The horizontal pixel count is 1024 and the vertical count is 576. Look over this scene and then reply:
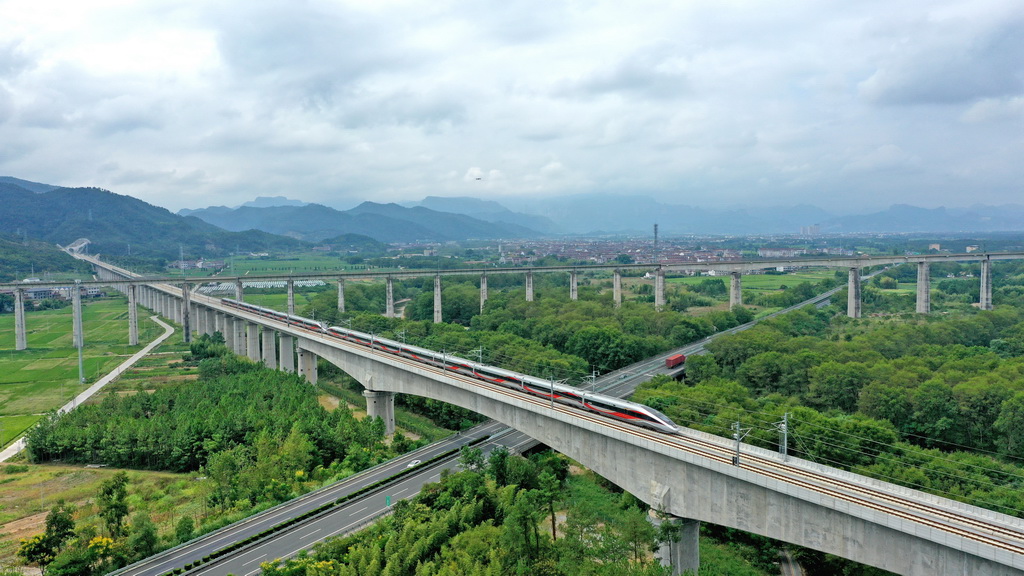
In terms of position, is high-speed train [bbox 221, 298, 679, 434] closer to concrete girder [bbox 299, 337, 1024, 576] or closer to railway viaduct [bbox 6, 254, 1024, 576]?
railway viaduct [bbox 6, 254, 1024, 576]

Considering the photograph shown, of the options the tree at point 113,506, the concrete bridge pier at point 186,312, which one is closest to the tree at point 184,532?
the tree at point 113,506

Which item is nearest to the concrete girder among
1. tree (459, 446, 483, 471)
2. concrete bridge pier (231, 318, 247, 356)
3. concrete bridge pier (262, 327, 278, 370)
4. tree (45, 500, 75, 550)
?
tree (459, 446, 483, 471)

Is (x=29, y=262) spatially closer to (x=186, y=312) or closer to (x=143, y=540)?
(x=186, y=312)

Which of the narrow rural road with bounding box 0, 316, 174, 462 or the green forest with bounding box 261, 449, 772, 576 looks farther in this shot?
the narrow rural road with bounding box 0, 316, 174, 462

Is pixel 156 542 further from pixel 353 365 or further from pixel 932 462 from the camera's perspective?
pixel 932 462

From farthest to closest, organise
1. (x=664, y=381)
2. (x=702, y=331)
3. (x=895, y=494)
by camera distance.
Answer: (x=702, y=331)
(x=664, y=381)
(x=895, y=494)

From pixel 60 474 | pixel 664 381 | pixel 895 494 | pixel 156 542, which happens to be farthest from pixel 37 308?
pixel 895 494

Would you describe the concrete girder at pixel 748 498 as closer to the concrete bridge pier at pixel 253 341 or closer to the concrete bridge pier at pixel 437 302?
the concrete bridge pier at pixel 253 341
